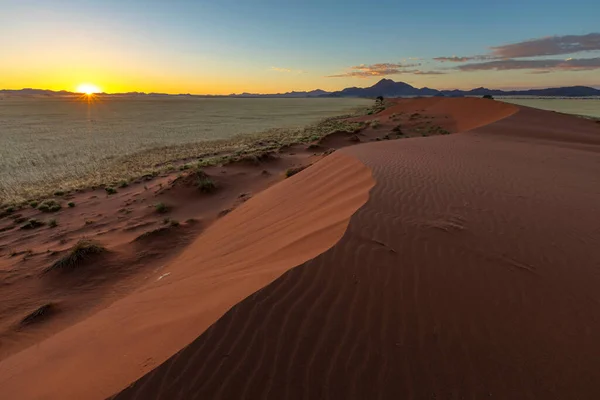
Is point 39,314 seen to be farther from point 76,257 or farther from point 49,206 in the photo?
point 49,206

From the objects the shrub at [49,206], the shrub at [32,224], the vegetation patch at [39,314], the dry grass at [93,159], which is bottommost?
the vegetation patch at [39,314]

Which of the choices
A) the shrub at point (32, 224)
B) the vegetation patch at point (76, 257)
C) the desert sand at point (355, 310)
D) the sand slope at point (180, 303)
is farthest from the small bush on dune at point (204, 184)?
the vegetation patch at point (76, 257)

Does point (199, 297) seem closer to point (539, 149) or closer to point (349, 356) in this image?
point (349, 356)

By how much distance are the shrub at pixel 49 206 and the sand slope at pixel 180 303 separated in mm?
6395

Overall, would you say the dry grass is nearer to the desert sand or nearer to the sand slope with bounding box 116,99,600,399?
the desert sand

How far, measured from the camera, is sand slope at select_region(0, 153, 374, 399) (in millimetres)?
3010

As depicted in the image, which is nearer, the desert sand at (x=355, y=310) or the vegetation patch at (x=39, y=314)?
the desert sand at (x=355, y=310)

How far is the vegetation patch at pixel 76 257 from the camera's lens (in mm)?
6738

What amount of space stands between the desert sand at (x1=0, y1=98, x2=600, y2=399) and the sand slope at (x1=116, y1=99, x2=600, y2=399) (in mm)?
15

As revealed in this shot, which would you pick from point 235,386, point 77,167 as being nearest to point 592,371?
point 235,386

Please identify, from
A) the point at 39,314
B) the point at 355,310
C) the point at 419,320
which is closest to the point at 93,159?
the point at 39,314

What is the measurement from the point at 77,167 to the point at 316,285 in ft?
63.2

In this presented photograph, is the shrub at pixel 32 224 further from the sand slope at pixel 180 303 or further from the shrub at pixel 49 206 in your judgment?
the sand slope at pixel 180 303

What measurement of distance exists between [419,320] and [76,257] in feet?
22.1
